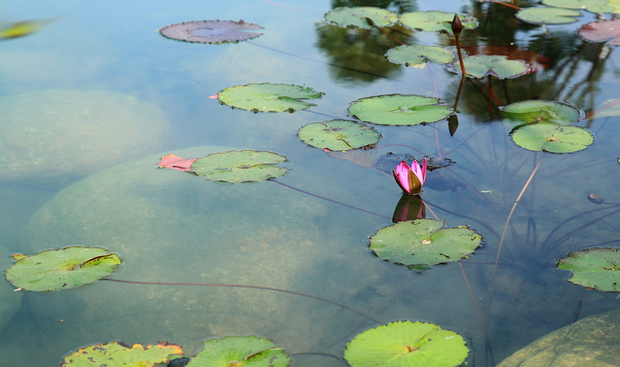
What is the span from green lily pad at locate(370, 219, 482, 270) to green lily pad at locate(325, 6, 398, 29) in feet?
10.2

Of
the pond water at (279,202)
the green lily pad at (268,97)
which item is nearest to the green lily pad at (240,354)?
the pond water at (279,202)

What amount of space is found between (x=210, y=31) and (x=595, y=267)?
381 centimetres

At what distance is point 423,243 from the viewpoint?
1910 millimetres

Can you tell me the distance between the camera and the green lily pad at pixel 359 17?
4.67 metres

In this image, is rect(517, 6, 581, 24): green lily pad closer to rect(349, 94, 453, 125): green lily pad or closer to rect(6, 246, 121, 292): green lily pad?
rect(349, 94, 453, 125): green lily pad

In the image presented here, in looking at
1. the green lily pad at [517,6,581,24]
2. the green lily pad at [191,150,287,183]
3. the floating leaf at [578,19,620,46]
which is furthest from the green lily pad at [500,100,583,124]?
the green lily pad at [517,6,581,24]

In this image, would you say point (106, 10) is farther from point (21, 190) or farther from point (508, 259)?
point (508, 259)

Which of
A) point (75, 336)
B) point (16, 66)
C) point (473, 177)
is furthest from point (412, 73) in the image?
point (16, 66)

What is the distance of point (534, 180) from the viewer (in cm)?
237

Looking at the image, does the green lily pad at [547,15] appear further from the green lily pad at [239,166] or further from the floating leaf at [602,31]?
the green lily pad at [239,166]

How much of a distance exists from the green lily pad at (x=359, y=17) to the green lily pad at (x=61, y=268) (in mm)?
3514

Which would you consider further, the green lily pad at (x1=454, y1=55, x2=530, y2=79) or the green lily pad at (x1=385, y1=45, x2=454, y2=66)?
the green lily pad at (x1=385, y1=45, x2=454, y2=66)

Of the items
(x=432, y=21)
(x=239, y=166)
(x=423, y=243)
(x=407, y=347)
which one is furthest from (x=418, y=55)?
(x=407, y=347)

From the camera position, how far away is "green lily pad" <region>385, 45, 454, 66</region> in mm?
3770
